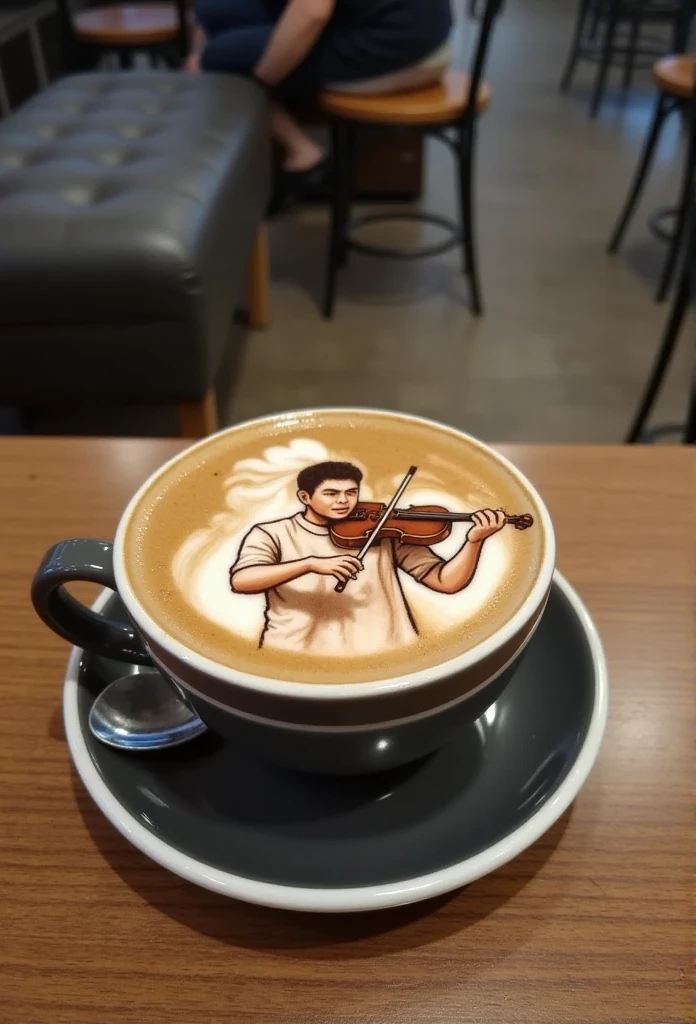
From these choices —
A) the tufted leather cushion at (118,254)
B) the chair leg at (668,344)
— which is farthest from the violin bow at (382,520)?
the chair leg at (668,344)

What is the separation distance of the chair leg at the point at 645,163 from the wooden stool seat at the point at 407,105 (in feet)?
1.70

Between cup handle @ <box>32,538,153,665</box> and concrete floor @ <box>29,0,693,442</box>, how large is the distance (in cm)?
119

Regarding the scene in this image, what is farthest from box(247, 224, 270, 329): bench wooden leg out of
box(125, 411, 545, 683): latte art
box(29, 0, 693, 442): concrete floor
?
box(125, 411, 545, 683): latte art

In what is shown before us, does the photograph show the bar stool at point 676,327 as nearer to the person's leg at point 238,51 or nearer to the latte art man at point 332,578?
the latte art man at point 332,578

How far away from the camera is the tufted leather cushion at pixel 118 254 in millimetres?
983

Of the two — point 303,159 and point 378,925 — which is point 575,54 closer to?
point 303,159

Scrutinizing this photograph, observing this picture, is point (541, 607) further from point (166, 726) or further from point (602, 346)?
point (602, 346)

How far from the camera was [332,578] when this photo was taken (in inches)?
13.7

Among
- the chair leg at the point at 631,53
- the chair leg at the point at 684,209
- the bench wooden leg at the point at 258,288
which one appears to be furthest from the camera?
the chair leg at the point at 631,53

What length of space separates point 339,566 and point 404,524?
0.14ft

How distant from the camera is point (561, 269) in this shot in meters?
2.11

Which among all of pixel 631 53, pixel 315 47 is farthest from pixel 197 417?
pixel 631 53

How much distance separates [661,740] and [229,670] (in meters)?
0.24

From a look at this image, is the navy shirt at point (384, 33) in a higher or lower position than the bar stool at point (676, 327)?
higher
